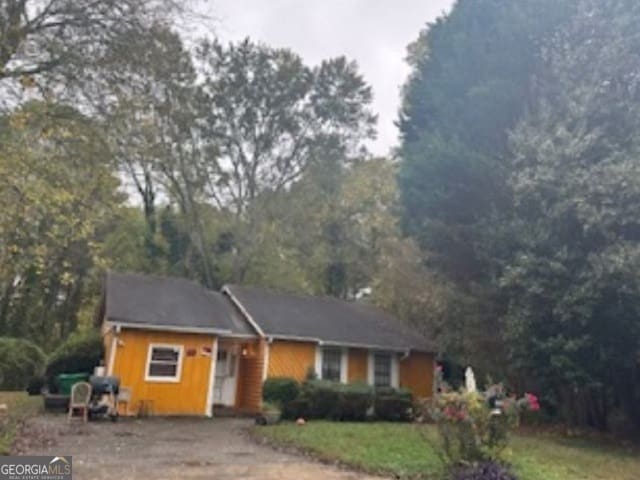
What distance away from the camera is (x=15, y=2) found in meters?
8.77

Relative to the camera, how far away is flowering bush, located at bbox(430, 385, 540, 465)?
7.29 meters

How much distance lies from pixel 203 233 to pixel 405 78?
42.3 feet

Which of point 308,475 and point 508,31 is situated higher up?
point 508,31

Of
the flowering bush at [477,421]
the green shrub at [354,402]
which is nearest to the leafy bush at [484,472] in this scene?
the flowering bush at [477,421]

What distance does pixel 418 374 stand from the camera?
19906 mm

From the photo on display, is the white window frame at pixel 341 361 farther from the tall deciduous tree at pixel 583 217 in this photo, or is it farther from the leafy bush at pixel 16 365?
the leafy bush at pixel 16 365

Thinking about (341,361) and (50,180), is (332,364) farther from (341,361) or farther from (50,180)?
(50,180)

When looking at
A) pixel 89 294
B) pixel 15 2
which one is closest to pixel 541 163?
pixel 15 2

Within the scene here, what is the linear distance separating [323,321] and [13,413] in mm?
9778

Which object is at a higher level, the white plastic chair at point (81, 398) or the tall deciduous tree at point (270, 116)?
the tall deciduous tree at point (270, 116)

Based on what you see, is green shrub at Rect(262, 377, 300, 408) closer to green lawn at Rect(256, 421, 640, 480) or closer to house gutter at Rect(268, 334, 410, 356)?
green lawn at Rect(256, 421, 640, 480)

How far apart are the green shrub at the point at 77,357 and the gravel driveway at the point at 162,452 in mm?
4892

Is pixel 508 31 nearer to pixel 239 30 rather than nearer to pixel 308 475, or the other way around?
pixel 239 30

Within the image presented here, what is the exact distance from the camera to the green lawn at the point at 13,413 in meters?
8.65
